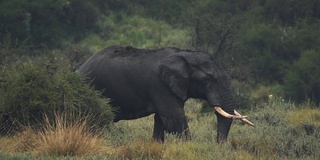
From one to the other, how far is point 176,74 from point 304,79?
647 inches

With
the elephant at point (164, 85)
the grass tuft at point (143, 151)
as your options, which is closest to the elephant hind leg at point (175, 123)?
the elephant at point (164, 85)

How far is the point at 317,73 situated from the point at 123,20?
11.6 metres

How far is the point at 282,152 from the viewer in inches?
463

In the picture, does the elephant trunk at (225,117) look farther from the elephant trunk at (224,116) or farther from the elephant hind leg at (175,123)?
the elephant hind leg at (175,123)

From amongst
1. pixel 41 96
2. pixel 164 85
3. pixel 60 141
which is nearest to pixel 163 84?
pixel 164 85

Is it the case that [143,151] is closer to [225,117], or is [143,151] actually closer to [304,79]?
[225,117]

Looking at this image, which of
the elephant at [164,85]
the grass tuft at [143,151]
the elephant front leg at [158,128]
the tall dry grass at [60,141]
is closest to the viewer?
the grass tuft at [143,151]

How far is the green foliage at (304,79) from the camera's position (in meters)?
28.1

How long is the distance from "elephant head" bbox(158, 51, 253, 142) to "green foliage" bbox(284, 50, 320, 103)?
1517cm

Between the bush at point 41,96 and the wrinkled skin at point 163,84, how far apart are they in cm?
49

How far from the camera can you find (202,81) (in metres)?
13.0

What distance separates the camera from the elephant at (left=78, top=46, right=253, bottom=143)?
1284 centimetres

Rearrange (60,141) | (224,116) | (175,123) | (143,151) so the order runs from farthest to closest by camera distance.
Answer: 1. (175,123)
2. (224,116)
3. (60,141)
4. (143,151)

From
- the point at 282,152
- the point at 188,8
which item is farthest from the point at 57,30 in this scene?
the point at 282,152
